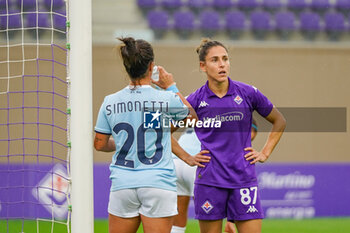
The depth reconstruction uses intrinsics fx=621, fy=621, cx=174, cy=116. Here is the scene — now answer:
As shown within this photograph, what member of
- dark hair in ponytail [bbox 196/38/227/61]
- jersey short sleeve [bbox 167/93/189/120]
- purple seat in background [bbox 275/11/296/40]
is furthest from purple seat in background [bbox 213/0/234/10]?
jersey short sleeve [bbox 167/93/189/120]

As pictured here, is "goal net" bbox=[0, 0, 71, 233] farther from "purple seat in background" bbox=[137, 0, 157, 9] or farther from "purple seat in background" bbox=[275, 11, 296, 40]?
"purple seat in background" bbox=[275, 11, 296, 40]

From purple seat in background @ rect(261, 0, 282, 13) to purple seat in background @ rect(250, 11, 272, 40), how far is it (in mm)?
450

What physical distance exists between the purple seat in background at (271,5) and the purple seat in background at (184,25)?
1734 millimetres

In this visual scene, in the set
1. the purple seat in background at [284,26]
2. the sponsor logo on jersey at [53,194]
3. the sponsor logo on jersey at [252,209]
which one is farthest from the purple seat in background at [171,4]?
the sponsor logo on jersey at [252,209]

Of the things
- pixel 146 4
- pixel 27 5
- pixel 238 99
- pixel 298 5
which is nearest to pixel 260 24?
pixel 298 5

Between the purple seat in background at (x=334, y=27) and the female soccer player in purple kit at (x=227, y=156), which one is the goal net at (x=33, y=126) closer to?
the female soccer player in purple kit at (x=227, y=156)

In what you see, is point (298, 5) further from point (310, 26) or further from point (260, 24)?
point (260, 24)

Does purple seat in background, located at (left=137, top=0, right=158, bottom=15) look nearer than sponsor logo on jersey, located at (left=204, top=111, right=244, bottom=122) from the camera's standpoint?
No

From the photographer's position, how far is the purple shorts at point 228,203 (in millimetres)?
4074

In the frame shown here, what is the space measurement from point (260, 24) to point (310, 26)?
1.03m

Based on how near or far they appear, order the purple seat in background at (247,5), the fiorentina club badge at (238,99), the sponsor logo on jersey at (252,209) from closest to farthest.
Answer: the sponsor logo on jersey at (252,209), the fiorentina club badge at (238,99), the purple seat in background at (247,5)

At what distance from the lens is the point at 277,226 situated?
8562 mm

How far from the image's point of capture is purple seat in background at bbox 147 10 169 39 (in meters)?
11.9

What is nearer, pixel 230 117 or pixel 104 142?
pixel 104 142
